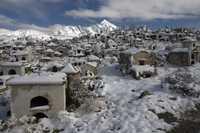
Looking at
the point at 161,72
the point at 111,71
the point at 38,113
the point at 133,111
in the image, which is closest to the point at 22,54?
the point at 111,71

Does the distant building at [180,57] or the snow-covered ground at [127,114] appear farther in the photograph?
the distant building at [180,57]

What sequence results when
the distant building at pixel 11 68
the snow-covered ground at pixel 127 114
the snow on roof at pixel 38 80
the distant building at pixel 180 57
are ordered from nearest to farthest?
1. the snow-covered ground at pixel 127 114
2. the snow on roof at pixel 38 80
3. the distant building at pixel 11 68
4. the distant building at pixel 180 57

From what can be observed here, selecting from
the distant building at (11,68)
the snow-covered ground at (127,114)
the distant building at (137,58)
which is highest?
the distant building at (137,58)

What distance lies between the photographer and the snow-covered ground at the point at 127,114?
935 inches

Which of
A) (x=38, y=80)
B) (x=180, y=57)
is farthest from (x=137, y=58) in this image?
(x=38, y=80)

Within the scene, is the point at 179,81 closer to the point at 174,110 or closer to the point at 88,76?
the point at 174,110

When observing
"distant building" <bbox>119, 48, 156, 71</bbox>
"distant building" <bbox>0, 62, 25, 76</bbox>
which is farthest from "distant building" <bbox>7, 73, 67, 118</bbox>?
"distant building" <bbox>0, 62, 25, 76</bbox>

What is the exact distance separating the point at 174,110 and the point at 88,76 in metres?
20.1

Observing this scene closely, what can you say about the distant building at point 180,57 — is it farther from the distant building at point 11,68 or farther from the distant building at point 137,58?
the distant building at point 11,68

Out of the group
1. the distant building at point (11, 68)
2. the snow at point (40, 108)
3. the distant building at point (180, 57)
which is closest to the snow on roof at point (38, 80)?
the snow at point (40, 108)

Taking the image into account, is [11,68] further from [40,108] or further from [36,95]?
[40,108]

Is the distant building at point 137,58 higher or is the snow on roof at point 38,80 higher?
the distant building at point 137,58

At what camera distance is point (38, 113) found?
1093 inches

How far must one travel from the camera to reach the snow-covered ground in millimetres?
23750
